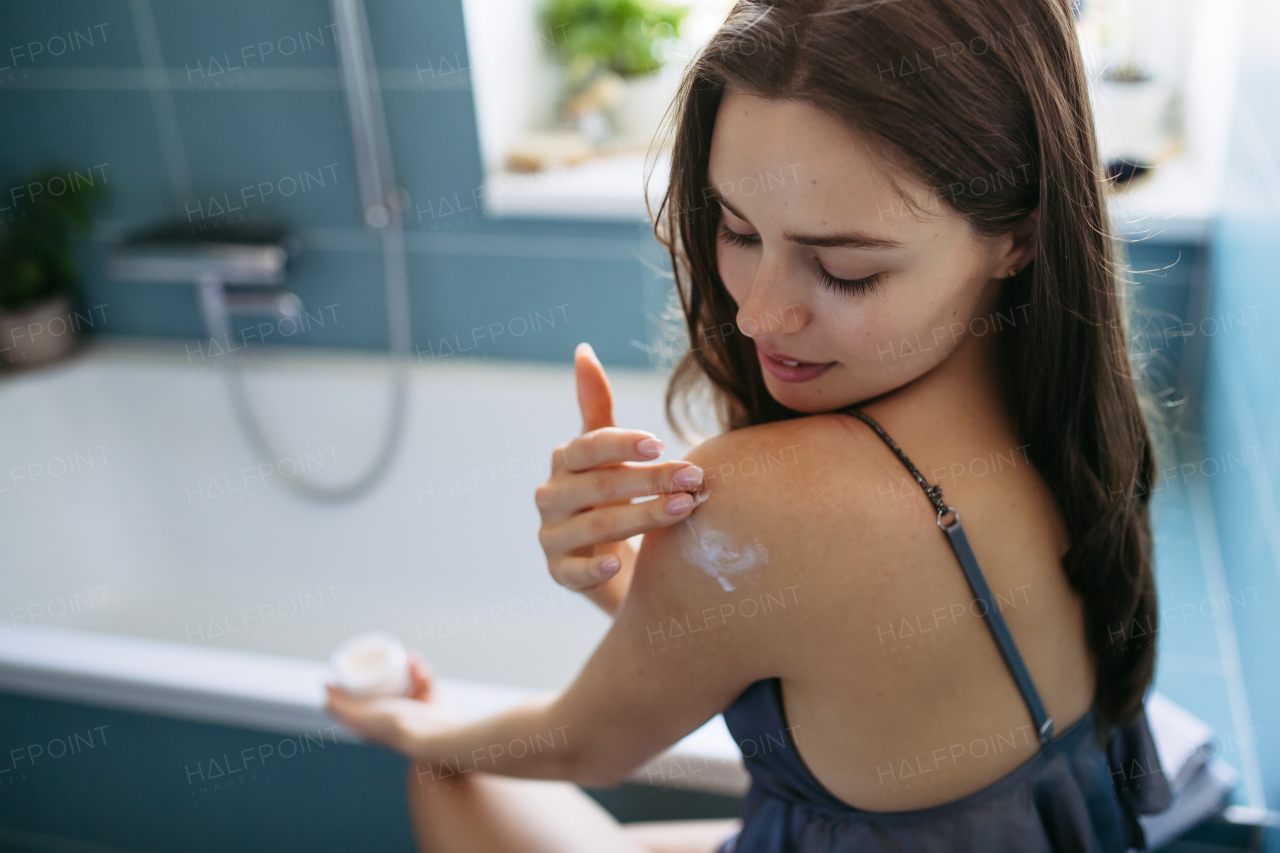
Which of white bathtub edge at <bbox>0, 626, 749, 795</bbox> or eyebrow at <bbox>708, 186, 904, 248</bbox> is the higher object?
eyebrow at <bbox>708, 186, 904, 248</bbox>

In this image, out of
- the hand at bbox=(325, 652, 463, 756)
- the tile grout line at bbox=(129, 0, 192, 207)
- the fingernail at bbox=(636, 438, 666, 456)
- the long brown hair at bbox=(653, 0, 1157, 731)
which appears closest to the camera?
the long brown hair at bbox=(653, 0, 1157, 731)

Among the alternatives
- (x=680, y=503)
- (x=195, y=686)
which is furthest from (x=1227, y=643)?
(x=195, y=686)

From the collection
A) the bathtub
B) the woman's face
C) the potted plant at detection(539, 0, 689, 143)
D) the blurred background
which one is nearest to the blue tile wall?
the blurred background

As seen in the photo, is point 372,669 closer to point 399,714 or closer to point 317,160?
point 399,714

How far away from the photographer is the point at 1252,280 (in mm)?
1132

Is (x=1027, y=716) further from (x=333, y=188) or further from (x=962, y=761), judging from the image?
(x=333, y=188)

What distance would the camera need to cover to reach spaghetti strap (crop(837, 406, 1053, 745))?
629mm

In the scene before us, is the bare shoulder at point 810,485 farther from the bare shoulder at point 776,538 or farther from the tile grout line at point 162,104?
the tile grout line at point 162,104

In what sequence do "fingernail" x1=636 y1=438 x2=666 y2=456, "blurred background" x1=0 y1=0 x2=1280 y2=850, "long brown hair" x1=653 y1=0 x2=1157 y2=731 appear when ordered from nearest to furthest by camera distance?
"long brown hair" x1=653 y1=0 x2=1157 y2=731, "fingernail" x1=636 y1=438 x2=666 y2=456, "blurred background" x1=0 y1=0 x2=1280 y2=850

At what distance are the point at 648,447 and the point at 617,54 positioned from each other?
145 centimetres

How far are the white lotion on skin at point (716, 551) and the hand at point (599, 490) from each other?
1 cm

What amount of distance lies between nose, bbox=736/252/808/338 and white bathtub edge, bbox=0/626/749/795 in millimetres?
521

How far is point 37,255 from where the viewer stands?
193 cm

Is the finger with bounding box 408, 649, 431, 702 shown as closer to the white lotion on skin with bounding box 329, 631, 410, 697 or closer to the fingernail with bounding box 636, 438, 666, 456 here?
the white lotion on skin with bounding box 329, 631, 410, 697
